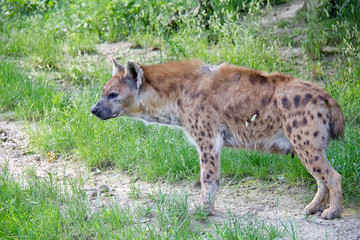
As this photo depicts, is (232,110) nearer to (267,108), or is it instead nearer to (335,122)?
(267,108)

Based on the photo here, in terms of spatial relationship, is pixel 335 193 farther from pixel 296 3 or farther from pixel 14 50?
pixel 14 50

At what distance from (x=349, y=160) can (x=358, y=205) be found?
0.46m

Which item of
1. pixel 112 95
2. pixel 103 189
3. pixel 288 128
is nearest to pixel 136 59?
pixel 112 95

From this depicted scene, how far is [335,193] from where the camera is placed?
13.2 feet

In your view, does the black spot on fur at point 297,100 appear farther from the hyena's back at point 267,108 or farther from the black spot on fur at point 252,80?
the black spot on fur at point 252,80

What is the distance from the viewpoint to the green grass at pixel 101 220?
3.90 meters

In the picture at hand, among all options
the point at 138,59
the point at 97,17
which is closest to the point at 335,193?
the point at 138,59

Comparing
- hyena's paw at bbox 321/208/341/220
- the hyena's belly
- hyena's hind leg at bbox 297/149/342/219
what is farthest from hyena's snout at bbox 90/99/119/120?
hyena's paw at bbox 321/208/341/220

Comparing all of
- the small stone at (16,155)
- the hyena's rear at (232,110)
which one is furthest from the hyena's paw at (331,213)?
the small stone at (16,155)

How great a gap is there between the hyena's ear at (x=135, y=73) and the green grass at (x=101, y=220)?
0.99 meters

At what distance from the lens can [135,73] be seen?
15.3ft

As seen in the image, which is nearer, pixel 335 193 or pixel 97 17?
pixel 335 193

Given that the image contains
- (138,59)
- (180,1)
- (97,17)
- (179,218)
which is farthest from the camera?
(97,17)

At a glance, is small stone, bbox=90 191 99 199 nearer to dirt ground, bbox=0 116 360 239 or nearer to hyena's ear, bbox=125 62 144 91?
dirt ground, bbox=0 116 360 239
